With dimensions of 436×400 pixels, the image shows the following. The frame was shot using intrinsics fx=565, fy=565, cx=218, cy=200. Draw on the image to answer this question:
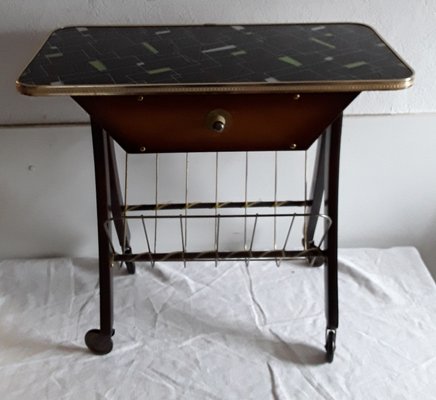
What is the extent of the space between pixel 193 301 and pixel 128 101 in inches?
27.0

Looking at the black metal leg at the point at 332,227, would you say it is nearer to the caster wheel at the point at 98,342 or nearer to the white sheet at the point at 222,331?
the white sheet at the point at 222,331

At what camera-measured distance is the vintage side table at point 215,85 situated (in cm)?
103

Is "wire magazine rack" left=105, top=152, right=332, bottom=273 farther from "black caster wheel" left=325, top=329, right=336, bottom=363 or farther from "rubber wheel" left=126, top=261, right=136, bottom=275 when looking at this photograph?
"black caster wheel" left=325, top=329, right=336, bottom=363

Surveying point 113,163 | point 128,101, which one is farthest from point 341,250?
point 128,101

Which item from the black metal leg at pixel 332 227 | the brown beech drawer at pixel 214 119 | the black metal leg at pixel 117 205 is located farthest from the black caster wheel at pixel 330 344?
the black metal leg at pixel 117 205

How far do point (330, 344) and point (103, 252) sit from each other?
0.58 metres

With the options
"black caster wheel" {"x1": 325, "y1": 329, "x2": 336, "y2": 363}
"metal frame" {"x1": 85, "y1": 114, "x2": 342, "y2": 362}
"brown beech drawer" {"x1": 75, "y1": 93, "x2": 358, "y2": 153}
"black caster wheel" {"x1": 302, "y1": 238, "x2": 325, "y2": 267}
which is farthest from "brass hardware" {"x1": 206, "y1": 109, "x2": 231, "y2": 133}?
"black caster wheel" {"x1": 325, "y1": 329, "x2": 336, "y2": 363}

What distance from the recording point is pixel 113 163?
1.43 metres

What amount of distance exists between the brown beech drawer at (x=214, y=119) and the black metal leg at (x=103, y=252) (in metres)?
0.07

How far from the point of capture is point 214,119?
43.4 inches

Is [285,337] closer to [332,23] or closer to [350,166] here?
[350,166]

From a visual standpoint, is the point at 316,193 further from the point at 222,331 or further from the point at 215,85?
the point at 215,85

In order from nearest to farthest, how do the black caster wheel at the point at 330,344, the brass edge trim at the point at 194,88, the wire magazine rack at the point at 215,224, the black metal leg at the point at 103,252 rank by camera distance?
the brass edge trim at the point at 194,88 < the black metal leg at the point at 103,252 < the black caster wheel at the point at 330,344 < the wire magazine rack at the point at 215,224

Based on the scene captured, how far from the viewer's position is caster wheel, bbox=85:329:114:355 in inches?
54.4
